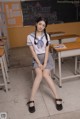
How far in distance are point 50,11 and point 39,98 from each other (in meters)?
3.80

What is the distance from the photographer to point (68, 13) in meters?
5.66

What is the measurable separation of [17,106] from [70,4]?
4302 mm

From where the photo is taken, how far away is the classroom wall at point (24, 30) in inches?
222

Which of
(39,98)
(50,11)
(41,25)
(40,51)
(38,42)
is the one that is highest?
(50,11)

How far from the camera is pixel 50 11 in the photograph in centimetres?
559

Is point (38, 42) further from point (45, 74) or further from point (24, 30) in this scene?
point (24, 30)

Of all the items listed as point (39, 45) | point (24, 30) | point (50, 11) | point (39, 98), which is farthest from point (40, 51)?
point (50, 11)

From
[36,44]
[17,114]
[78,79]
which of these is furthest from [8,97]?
[78,79]

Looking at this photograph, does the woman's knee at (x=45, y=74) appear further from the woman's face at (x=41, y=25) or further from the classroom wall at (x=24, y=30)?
the classroom wall at (x=24, y=30)

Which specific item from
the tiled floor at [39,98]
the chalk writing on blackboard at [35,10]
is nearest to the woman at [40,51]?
the tiled floor at [39,98]

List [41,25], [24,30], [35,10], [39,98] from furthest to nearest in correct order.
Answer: [24,30], [35,10], [39,98], [41,25]

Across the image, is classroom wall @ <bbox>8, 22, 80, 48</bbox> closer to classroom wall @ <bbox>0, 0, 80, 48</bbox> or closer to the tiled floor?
classroom wall @ <bbox>0, 0, 80, 48</bbox>

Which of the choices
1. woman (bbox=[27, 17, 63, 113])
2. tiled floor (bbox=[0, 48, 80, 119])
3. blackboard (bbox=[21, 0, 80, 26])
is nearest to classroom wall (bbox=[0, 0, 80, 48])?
blackboard (bbox=[21, 0, 80, 26])

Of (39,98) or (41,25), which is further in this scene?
(39,98)
